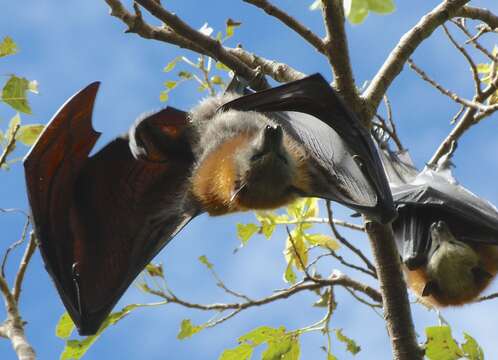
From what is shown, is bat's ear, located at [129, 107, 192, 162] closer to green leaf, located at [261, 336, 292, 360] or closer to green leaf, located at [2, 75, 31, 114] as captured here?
green leaf, located at [2, 75, 31, 114]

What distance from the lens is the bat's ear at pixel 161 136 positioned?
197 inches

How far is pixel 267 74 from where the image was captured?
5242 mm

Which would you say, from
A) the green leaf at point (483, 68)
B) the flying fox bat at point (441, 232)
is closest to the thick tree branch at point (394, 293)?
the flying fox bat at point (441, 232)

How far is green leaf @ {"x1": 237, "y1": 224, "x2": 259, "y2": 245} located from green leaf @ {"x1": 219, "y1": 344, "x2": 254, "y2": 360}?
1152 mm

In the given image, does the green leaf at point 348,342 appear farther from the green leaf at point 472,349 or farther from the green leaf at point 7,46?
the green leaf at point 7,46

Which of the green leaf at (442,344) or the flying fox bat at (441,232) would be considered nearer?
the green leaf at (442,344)

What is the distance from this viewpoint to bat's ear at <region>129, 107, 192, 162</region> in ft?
16.5

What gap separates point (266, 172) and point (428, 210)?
3139 mm

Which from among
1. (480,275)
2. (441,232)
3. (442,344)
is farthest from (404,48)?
(480,275)

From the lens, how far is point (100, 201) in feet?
18.8

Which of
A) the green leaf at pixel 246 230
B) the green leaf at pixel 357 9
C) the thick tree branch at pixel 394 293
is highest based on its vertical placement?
the green leaf at pixel 357 9

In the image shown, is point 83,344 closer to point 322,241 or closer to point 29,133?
point 29,133

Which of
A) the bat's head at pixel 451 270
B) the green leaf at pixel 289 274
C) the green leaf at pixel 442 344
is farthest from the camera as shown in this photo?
the bat's head at pixel 451 270

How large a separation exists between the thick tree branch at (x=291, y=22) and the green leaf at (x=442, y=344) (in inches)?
69.8
